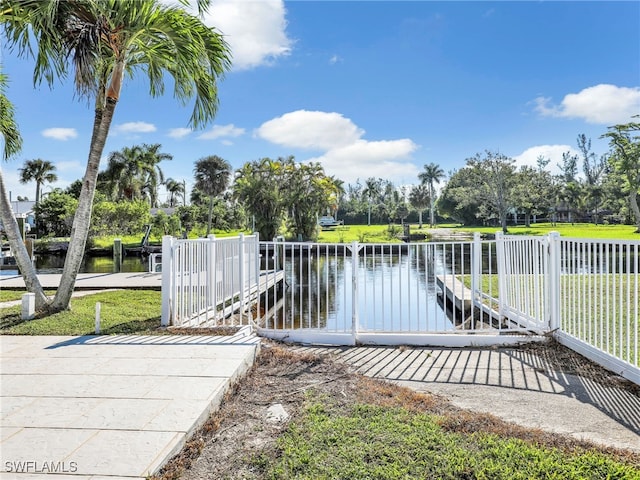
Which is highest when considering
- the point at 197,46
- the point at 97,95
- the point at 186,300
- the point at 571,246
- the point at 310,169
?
the point at 310,169

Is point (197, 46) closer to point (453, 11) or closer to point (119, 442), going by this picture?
point (119, 442)

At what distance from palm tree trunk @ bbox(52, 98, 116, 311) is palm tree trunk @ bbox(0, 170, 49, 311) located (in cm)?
20

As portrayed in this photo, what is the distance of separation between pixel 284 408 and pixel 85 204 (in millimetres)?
4543

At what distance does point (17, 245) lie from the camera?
225 inches

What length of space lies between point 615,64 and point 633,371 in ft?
50.0

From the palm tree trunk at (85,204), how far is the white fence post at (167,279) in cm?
146

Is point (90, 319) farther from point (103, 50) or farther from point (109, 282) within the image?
point (109, 282)

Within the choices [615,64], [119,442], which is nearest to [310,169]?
[615,64]

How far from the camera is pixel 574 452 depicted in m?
2.24

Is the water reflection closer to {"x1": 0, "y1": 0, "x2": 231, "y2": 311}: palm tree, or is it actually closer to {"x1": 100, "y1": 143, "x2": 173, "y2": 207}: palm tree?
{"x1": 0, "y1": 0, "x2": 231, "y2": 311}: palm tree

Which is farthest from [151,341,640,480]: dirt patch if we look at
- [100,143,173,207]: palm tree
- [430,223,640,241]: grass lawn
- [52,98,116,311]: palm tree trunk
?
[100,143,173,207]: palm tree

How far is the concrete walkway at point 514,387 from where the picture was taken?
273cm

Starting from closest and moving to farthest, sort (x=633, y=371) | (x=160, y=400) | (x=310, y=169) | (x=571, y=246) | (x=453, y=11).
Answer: (x=160, y=400)
(x=633, y=371)
(x=571, y=246)
(x=453, y=11)
(x=310, y=169)

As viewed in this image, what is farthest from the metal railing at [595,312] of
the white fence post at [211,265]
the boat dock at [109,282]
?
the boat dock at [109,282]
